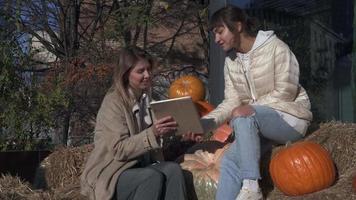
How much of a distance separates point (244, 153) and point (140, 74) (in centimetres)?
87

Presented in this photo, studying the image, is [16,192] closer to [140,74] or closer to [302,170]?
[140,74]

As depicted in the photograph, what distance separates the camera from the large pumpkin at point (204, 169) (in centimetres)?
437

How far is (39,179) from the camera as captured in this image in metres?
5.29

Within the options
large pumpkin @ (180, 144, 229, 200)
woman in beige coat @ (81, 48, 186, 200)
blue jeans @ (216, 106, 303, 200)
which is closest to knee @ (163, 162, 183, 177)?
woman in beige coat @ (81, 48, 186, 200)

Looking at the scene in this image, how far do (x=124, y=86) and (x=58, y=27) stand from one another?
20.6ft

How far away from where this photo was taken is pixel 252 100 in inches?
182

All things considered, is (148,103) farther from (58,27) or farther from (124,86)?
(58,27)

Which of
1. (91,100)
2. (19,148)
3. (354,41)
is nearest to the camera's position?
(354,41)

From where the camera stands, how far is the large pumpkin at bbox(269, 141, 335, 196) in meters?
4.08

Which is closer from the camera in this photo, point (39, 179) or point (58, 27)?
point (39, 179)

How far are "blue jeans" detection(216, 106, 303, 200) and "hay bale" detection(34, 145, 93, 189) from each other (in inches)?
61.7

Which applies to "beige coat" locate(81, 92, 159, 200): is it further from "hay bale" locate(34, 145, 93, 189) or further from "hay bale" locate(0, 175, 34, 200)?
"hay bale" locate(34, 145, 93, 189)

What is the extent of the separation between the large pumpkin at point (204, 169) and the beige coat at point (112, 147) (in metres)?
0.53

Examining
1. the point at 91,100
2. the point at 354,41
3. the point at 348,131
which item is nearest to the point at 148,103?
the point at 348,131
